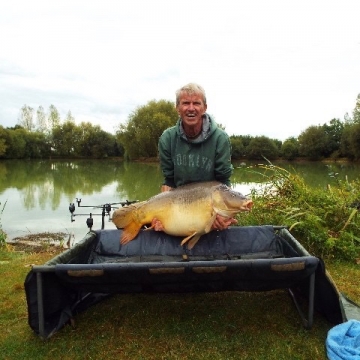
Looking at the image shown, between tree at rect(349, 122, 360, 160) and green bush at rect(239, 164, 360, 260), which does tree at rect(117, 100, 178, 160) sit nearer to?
tree at rect(349, 122, 360, 160)

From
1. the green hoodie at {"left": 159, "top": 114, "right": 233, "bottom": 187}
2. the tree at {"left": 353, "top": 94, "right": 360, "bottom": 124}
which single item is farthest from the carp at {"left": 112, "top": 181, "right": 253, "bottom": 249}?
the tree at {"left": 353, "top": 94, "right": 360, "bottom": 124}

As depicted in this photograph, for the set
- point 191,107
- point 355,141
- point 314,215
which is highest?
point 355,141

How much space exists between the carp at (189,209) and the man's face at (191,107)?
1.50ft

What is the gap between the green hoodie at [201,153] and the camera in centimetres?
290

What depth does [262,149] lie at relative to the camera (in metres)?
35.1

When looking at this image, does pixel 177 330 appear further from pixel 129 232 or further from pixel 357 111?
pixel 357 111

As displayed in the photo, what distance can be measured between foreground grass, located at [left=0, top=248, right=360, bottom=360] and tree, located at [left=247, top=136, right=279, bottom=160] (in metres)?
32.2

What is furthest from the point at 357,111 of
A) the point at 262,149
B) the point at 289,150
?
the point at 262,149

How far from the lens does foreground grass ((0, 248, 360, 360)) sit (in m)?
2.11

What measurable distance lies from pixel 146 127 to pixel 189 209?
35.1m

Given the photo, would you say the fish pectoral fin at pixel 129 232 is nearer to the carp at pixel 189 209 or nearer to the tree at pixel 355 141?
the carp at pixel 189 209

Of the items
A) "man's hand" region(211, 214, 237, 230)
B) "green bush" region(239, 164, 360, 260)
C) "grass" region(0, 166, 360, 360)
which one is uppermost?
"man's hand" region(211, 214, 237, 230)

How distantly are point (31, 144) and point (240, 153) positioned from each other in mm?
26933

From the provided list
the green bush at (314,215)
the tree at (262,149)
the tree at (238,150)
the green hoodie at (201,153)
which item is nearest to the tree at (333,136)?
the tree at (262,149)
